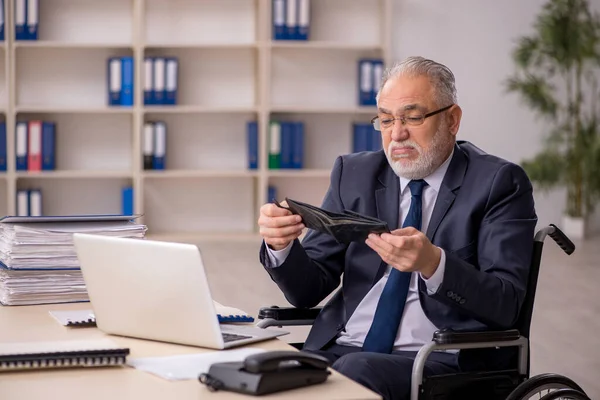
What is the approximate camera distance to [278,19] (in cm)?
→ 769

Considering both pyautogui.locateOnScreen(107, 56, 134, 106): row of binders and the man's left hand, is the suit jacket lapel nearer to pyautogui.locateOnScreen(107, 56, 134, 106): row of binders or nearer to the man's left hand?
the man's left hand

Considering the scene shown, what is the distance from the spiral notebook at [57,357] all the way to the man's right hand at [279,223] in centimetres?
54

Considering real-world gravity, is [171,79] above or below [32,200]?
above

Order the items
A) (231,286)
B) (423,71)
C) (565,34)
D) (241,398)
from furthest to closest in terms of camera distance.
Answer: (565,34) → (231,286) → (423,71) → (241,398)

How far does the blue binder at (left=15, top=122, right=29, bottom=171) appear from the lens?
748 centimetres

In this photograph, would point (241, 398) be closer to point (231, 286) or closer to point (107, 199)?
point (231, 286)

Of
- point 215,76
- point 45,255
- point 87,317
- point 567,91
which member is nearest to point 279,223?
point 87,317

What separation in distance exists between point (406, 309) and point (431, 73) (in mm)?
571

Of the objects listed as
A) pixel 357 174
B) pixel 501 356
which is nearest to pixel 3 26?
pixel 357 174

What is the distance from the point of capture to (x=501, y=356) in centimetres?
227

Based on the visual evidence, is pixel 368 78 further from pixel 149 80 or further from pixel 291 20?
pixel 149 80

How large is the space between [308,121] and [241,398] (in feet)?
22.1

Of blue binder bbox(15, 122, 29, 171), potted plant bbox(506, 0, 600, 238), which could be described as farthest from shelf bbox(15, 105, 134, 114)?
potted plant bbox(506, 0, 600, 238)

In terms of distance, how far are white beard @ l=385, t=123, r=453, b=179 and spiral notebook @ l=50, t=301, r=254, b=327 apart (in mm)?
551
